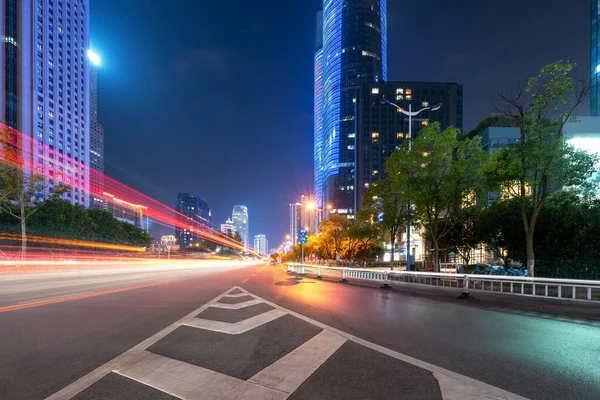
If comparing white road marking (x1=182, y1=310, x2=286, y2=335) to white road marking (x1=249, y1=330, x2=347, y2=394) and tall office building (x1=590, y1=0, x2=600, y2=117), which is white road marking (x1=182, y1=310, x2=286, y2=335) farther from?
tall office building (x1=590, y1=0, x2=600, y2=117)

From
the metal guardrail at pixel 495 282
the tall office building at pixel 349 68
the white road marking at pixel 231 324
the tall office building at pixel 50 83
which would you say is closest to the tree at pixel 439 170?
the metal guardrail at pixel 495 282

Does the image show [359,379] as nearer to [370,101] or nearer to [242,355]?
[242,355]

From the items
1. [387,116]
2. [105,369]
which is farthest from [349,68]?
[105,369]

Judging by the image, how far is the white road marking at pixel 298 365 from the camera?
408 cm

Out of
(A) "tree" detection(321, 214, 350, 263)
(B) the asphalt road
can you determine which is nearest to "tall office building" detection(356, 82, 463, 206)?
(A) "tree" detection(321, 214, 350, 263)

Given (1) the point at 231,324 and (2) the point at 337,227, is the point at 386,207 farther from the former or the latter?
(1) the point at 231,324

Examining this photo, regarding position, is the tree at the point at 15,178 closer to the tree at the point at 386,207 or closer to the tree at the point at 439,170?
the tree at the point at 386,207

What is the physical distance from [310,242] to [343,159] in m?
113

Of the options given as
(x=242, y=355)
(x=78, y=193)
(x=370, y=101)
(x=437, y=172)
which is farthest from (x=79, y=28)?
(x=242, y=355)

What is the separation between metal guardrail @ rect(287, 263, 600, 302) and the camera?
11242mm

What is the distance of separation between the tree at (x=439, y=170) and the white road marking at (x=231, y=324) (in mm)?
17337

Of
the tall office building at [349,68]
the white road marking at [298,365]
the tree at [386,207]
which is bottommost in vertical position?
the white road marking at [298,365]

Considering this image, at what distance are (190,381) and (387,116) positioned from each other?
164 m

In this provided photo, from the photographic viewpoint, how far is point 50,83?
111 metres
